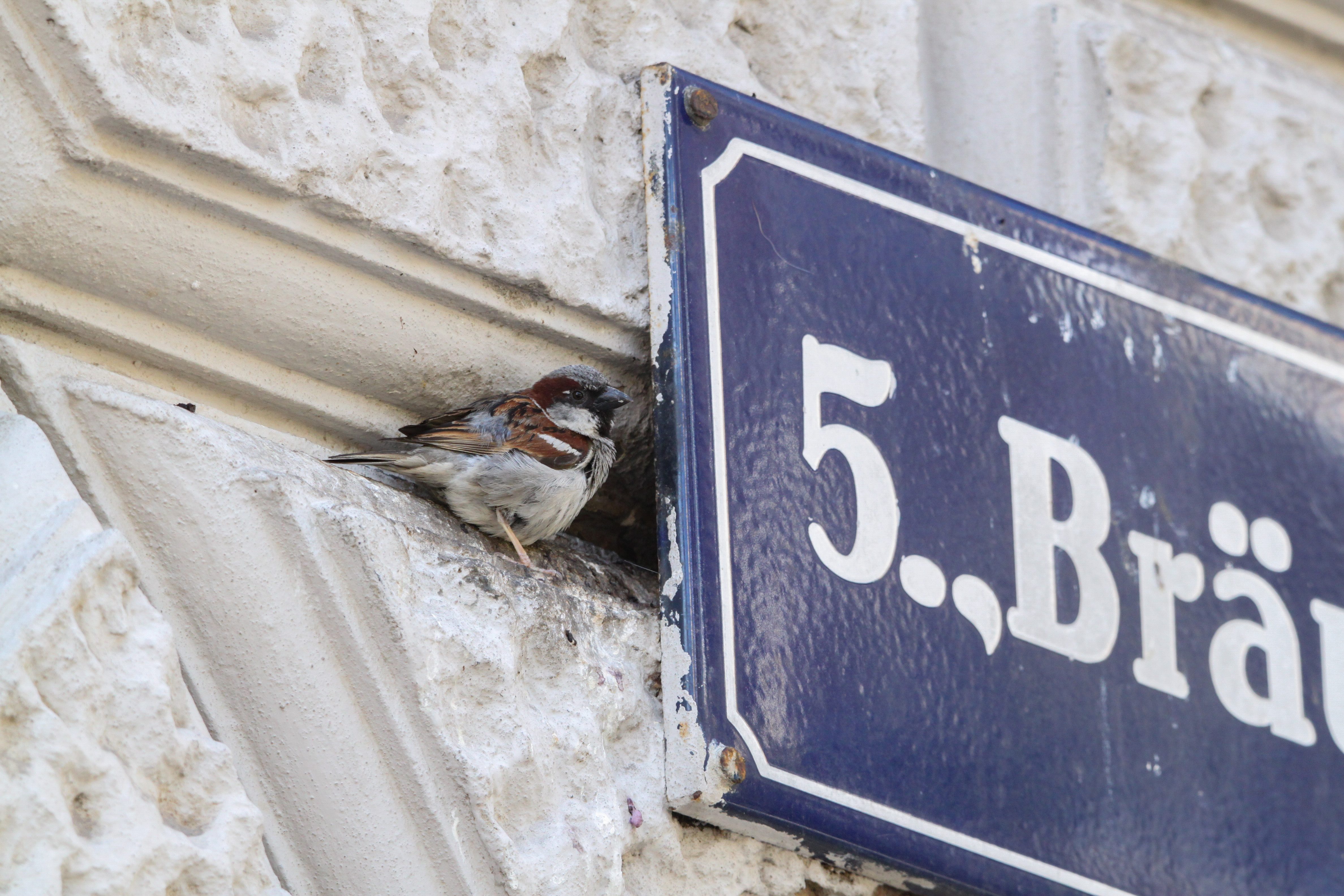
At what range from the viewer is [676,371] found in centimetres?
185

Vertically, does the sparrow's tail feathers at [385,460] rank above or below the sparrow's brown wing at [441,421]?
below

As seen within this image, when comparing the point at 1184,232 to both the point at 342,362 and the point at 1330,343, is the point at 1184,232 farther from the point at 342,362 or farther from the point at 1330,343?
the point at 342,362

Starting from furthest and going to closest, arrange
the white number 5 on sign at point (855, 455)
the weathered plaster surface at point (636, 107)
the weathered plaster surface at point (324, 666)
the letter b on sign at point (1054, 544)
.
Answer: the letter b on sign at point (1054, 544), the white number 5 on sign at point (855, 455), the weathered plaster surface at point (636, 107), the weathered plaster surface at point (324, 666)

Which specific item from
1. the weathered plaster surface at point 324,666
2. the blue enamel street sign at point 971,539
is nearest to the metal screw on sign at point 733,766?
the blue enamel street sign at point 971,539

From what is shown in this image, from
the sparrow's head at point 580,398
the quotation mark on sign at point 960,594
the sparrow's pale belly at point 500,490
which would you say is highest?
the sparrow's head at point 580,398

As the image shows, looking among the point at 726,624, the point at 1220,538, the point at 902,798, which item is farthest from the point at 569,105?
the point at 1220,538

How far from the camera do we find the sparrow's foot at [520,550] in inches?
73.0

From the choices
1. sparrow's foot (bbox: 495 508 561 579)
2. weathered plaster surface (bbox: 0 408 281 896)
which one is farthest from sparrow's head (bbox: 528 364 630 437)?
weathered plaster surface (bbox: 0 408 281 896)

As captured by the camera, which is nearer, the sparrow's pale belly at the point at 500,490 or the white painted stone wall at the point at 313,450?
the white painted stone wall at the point at 313,450

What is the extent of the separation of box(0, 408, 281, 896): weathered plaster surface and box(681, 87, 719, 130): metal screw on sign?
84 cm

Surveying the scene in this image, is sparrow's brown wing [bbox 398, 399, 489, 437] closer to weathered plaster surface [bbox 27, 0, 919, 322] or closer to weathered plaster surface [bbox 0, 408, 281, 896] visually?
weathered plaster surface [bbox 27, 0, 919, 322]

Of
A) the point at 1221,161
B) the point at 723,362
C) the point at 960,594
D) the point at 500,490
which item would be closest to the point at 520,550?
the point at 500,490

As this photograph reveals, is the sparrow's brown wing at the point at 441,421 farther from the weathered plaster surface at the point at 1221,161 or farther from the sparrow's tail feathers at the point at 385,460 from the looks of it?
the weathered plaster surface at the point at 1221,161

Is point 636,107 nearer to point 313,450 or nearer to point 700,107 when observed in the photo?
point 700,107
